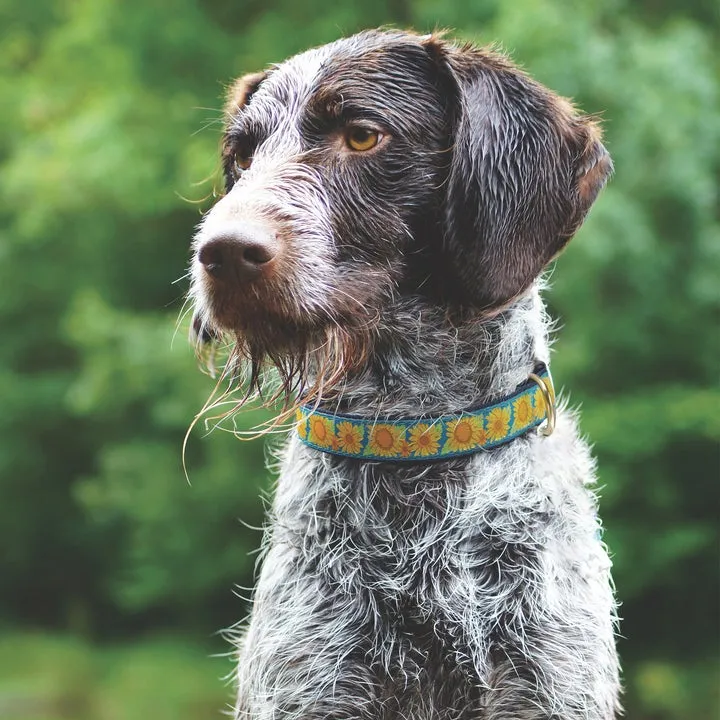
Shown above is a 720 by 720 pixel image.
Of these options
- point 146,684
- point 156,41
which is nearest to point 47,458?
point 146,684

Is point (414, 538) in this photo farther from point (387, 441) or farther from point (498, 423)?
point (498, 423)

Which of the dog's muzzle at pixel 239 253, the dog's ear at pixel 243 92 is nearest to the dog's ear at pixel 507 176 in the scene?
the dog's muzzle at pixel 239 253

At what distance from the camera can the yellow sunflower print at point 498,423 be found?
9.17 ft

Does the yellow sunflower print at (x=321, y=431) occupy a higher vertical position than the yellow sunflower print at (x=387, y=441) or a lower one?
higher

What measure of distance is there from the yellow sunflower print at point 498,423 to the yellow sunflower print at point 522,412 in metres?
0.03

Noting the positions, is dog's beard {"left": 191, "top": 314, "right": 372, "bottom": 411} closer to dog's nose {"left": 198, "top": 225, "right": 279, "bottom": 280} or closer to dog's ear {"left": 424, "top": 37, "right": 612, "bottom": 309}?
dog's nose {"left": 198, "top": 225, "right": 279, "bottom": 280}

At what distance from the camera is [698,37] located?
8523mm

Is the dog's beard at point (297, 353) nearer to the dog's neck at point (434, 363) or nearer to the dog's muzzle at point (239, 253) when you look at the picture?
the dog's neck at point (434, 363)

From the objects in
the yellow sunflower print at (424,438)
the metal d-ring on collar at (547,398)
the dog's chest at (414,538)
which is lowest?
the dog's chest at (414,538)

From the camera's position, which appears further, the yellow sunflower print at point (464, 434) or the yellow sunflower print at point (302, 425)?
the yellow sunflower print at point (302, 425)

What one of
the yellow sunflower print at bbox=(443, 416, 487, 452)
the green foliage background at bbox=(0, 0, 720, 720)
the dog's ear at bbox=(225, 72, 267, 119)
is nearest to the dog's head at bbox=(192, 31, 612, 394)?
the yellow sunflower print at bbox=(443, 416, 487, 452)

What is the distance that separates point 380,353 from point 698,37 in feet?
21.9

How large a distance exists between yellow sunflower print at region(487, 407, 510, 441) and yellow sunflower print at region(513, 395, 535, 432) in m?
0.03

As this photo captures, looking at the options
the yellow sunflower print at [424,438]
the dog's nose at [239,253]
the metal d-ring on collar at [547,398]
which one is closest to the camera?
the dog's nose at [239,253]
